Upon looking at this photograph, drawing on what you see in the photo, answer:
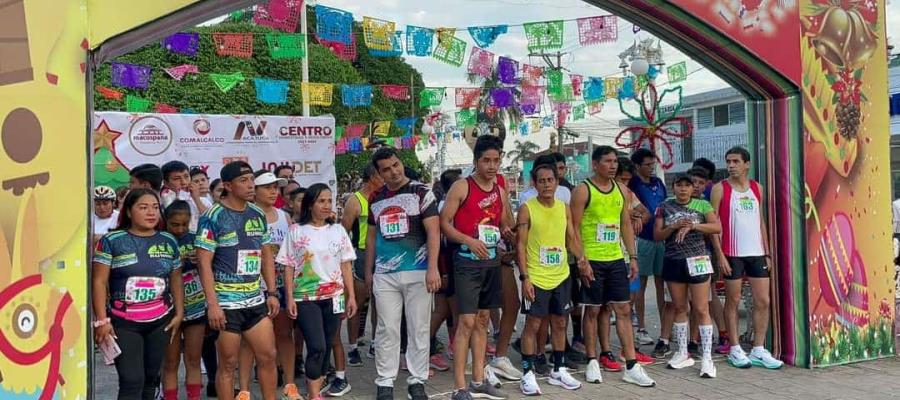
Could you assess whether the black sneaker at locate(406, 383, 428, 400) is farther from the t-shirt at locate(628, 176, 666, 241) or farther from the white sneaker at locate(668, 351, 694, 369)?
the t-shirt at locate(628, 176, 666, 241)

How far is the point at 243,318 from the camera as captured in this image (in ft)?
15.5

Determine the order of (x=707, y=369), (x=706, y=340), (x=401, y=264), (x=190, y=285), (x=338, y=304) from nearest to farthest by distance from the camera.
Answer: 1. (x=190, y=285)
2. (x=338, y=304)
3. (x=401, y=264)
4. (x=707, y=369)
5. (x=706, y=340)

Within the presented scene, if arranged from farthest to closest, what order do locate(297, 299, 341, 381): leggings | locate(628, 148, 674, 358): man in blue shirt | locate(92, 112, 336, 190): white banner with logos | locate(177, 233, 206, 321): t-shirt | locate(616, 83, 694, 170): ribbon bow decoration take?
locate(616, 83, 694, 170): ribbon bow decoration → locate(92, 112, 336, 190): white banner with logos → locate(628, 148, 674, 358): man in blue shirt → locate(297, 299, 341, 381): leggings → locate(177, 233, 206, 321): t-shirt

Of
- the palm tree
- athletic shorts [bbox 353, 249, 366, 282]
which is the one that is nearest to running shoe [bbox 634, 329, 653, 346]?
athletic shorts [bbox 353, 249, 366, 282]

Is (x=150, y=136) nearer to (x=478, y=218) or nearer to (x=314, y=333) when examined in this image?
(x=314, y=333)

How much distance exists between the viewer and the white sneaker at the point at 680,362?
Answer: 6434mm

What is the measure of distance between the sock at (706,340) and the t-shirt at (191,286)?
3.91 m

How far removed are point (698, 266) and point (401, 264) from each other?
2.53 meters

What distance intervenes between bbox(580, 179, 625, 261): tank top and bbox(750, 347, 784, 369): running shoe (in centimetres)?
159

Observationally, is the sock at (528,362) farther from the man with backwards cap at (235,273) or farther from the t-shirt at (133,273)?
the t-shirt at (133,273)

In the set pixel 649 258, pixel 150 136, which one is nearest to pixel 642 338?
pixel 649 258

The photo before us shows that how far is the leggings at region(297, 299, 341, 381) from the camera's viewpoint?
514 centimetres

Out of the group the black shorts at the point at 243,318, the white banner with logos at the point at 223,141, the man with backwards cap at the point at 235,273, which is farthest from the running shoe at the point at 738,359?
the white banner with logos at the point at 223,141

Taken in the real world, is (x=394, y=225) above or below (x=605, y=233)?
above
